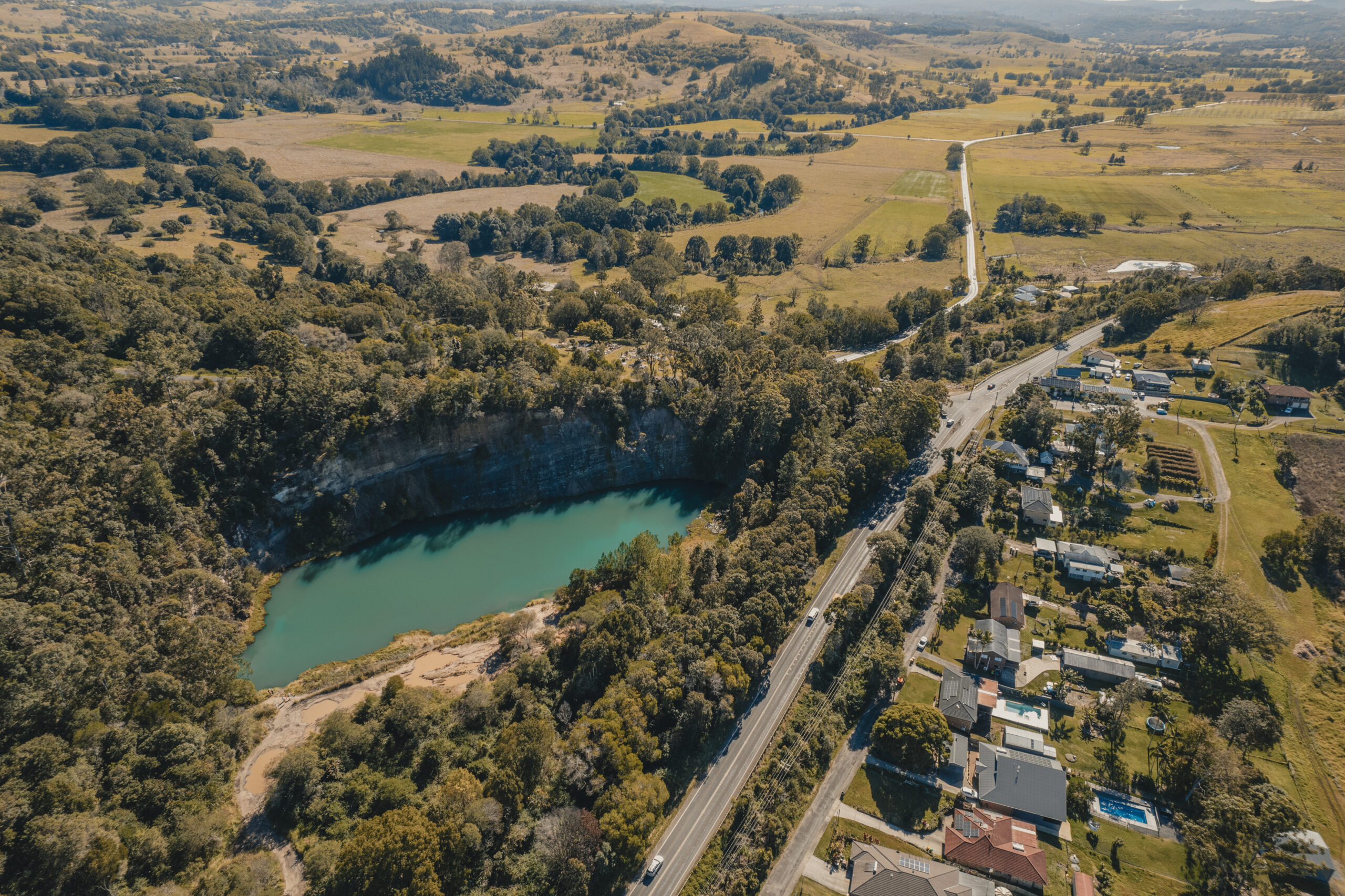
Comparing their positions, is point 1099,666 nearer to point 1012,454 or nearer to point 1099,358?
point 1012,454

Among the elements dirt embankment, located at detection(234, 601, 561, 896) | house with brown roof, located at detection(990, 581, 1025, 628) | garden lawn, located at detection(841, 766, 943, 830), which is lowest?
garden lawn, located at detection(841, 766, 943, 830)

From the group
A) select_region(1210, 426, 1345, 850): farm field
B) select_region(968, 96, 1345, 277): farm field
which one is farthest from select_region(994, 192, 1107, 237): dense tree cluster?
select_region(1210, 426, 1345, 850): farm field

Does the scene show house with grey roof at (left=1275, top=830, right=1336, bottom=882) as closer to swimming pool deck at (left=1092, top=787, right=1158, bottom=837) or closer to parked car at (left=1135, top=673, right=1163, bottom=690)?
swimming pool deck at (left=1092, top=787, right=1158, bottom=837)

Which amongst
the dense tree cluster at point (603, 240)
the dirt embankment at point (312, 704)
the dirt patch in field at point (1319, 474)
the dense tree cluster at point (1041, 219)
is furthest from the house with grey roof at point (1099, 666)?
the dense tree cluster at point (1041, 219)

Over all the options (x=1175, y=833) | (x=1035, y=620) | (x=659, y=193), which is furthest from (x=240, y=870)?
(x=659, y=193)

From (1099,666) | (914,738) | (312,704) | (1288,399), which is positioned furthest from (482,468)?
(1288,399)

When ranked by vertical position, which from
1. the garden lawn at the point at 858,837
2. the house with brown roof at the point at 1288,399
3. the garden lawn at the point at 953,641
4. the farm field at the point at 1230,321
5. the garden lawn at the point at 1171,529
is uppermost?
the farm field at the point at 1230,321

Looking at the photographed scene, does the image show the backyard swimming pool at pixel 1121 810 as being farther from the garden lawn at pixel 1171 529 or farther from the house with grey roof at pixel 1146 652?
the garden lawn at pixel 1171 529
